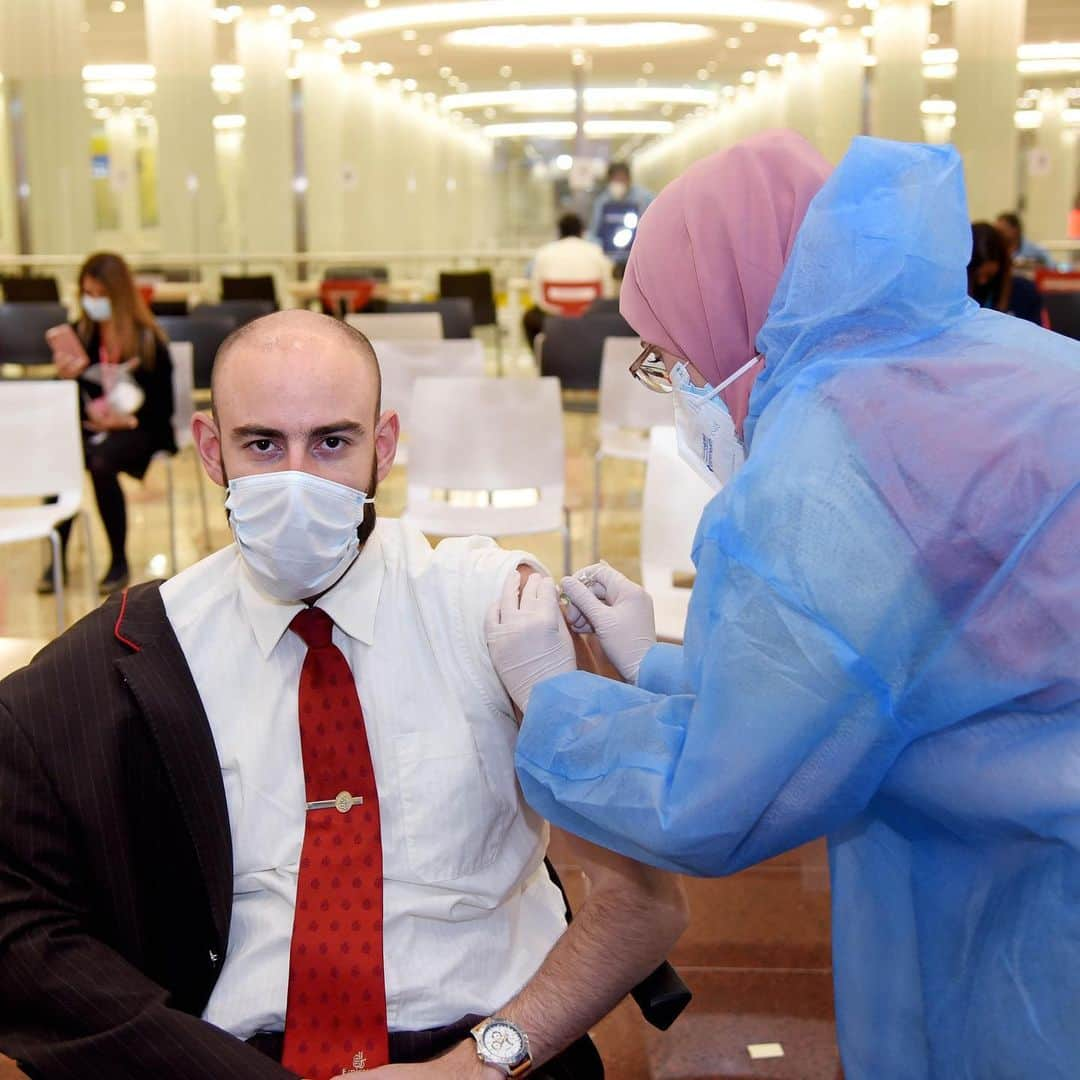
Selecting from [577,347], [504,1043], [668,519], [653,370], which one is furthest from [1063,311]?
[504,1043]

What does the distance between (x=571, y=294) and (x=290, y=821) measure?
7183mm

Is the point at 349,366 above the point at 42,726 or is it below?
above

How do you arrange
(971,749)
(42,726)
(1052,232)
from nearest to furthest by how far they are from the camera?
(971,749) < (42,726) < (1052,232)

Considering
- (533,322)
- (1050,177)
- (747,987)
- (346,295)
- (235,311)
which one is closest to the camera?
(747,987)

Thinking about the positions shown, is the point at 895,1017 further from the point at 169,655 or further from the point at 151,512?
the point at 151,512

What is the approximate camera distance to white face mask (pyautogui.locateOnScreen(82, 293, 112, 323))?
505 cm

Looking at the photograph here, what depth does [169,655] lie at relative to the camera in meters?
1.35

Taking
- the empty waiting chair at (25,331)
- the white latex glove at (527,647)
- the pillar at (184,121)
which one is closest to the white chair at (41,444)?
the empty waiting chair at (25,331)

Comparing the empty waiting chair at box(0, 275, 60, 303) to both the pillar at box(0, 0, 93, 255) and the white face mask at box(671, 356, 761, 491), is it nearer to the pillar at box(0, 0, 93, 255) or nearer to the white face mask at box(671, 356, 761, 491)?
the pillar at box(0, 0, 93, 255)

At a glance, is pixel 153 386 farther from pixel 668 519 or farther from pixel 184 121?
pixel 184 121

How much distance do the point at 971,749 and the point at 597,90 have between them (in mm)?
17340

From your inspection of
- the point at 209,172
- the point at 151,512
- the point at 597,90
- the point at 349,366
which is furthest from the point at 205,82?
the point at 349,366

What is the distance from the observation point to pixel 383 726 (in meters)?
1.37

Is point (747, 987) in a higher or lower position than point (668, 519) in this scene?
lower
